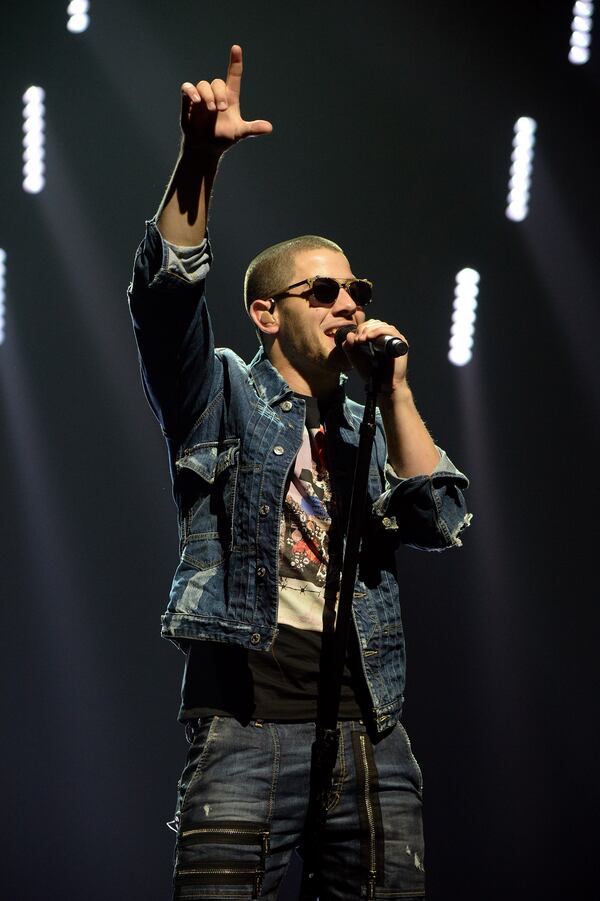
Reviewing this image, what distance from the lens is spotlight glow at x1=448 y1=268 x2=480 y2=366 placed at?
13.3 feet

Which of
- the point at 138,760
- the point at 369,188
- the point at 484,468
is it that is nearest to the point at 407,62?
the point at 369,188

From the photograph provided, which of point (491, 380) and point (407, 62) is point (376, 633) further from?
point (407, 62)

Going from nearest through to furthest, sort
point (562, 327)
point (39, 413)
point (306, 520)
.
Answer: point (306, 520)
point (39, 413)
point (562, 327)

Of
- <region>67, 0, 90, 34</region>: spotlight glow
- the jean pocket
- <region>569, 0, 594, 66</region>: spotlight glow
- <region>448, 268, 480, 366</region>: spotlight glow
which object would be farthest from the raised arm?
<region>569, 0, 594, 66</region>: spotlight glow

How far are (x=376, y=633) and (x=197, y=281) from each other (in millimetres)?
821

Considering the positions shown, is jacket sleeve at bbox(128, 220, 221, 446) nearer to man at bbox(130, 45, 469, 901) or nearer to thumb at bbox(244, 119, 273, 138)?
man at bbox(130, 45, 469, 901)

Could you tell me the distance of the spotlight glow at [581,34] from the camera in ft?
14.0

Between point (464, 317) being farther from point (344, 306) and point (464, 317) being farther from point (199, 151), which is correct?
point (199, 151)

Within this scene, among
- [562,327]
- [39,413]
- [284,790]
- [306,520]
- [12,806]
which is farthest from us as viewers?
[562,327]

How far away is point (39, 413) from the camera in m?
3.84

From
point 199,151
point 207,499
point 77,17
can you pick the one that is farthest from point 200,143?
point 77,17

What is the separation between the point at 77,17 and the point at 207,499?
2857 millimetres

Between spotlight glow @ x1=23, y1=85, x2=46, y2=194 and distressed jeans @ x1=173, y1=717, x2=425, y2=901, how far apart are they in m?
2.77

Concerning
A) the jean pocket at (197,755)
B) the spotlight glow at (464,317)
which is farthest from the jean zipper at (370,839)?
the spotlight glow at (464,317)
